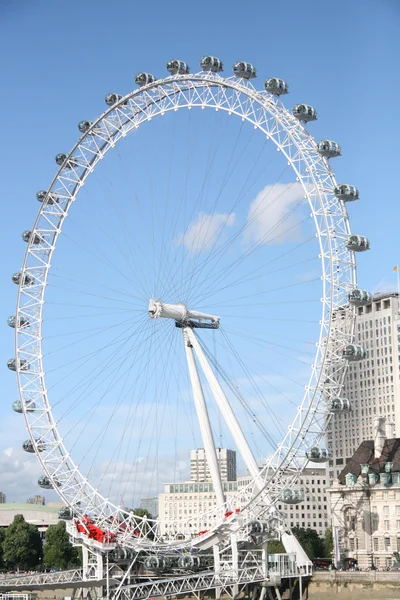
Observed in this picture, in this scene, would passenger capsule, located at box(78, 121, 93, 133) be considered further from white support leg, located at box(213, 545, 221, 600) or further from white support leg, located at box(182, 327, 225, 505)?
white support leg, located at box(213, 545, 221, 600)

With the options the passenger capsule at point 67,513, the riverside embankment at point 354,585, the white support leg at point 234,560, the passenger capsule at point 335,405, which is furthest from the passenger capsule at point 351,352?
the passenger capsule at point 67,513

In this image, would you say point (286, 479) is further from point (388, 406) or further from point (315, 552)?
point (388, 406)

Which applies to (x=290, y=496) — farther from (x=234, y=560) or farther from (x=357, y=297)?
(x=357, y=297)

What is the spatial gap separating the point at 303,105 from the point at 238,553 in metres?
33.2

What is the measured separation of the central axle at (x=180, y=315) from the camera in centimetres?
7319

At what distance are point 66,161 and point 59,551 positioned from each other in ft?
215

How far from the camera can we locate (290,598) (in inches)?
3086

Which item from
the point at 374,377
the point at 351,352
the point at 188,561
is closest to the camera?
the point at 351,352

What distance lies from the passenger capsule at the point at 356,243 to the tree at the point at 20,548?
252ft

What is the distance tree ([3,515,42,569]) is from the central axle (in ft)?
218

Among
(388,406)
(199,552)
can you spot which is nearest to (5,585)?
(199,552)

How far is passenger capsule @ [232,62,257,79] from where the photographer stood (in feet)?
244

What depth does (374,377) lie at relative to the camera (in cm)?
18550

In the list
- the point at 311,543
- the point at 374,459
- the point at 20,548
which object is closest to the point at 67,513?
the point at 374,459
